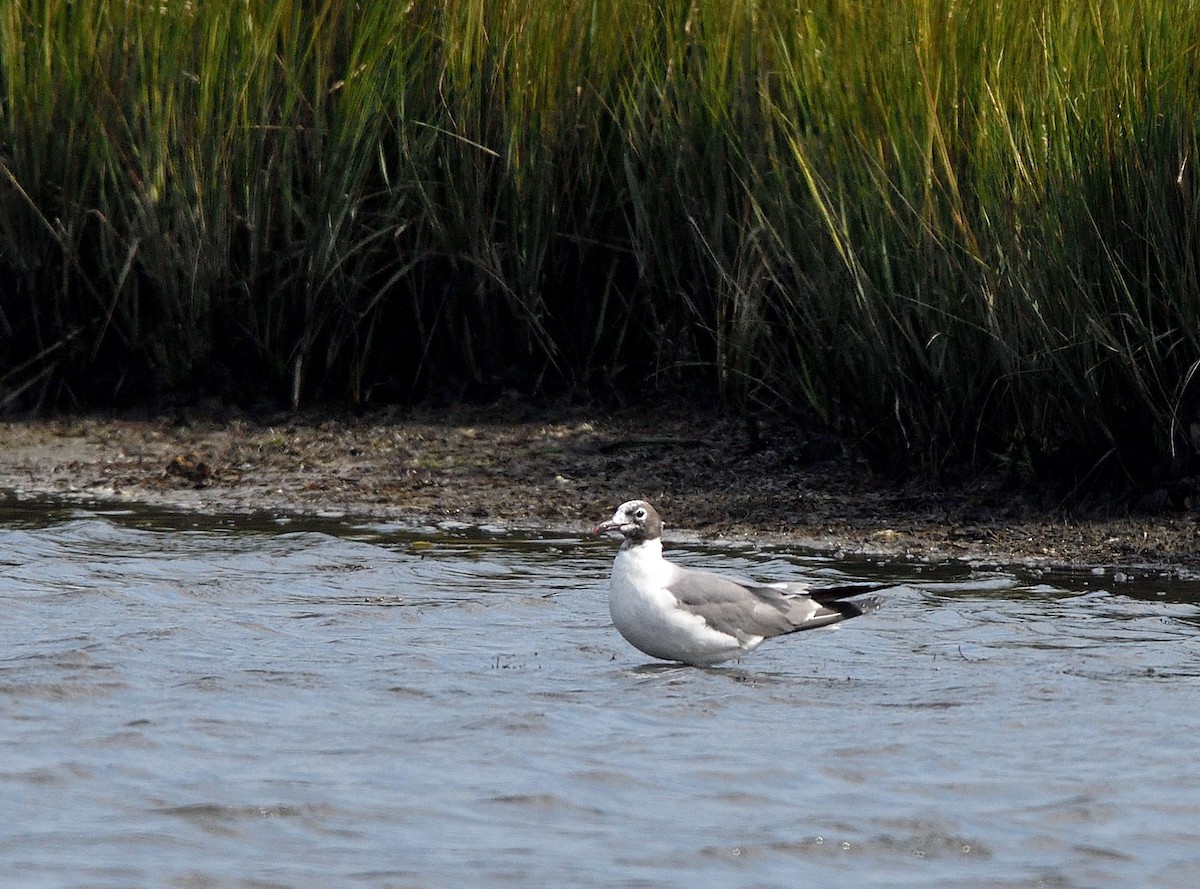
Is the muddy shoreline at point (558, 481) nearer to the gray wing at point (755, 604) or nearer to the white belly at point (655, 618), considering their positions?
the gray wing at point (755, 604)

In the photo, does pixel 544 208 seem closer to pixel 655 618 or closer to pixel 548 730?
pixel 655 618

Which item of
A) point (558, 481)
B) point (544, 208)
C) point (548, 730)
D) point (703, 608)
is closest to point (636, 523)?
point (703, 608)

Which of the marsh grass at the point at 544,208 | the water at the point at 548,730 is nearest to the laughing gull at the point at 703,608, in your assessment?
the water at the point at 548,730

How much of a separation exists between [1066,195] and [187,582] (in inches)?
124

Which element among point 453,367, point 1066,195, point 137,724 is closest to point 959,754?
point 137,724

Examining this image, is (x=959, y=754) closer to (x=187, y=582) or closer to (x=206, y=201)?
(x=187, y=582)

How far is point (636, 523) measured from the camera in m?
5.96

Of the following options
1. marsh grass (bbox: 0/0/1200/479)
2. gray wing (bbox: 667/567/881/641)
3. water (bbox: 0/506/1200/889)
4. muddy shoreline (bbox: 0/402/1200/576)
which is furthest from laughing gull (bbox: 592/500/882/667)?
marsh grass (bbox: 0/0/1200/479)

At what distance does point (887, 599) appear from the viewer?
6.27 m

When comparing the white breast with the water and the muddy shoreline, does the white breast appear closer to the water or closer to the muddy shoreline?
the water

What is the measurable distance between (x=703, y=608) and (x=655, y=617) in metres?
0.17

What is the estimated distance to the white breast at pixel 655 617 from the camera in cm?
568

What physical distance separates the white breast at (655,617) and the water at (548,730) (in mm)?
98

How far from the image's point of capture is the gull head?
5.94 meters
